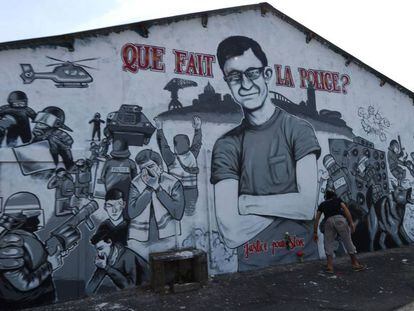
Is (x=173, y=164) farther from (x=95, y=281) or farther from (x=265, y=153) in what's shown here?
(x=95, y=281)

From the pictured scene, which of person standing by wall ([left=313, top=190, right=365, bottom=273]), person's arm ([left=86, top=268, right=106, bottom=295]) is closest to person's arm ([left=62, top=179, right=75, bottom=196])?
person's arm ([left=86, top=268, right=106, bottom=295])

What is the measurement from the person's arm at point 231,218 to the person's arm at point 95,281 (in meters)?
2.37

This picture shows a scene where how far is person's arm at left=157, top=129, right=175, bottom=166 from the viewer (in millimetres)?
7398

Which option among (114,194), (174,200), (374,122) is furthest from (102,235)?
(374,122)

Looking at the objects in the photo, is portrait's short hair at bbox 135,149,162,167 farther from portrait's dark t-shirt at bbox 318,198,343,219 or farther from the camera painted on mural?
portrait's dark t-shirt at bbox 318,198,343,219

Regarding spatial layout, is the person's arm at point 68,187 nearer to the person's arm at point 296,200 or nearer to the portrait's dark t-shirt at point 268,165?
the portrait's dark t-shirt at point 268,165

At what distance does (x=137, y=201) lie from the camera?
23.3 feet

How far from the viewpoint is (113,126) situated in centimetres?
700

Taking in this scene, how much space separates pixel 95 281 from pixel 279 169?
433 cm

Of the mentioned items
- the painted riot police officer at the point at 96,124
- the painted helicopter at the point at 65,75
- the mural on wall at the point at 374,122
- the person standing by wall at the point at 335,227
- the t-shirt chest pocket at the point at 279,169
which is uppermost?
the painted helicopter at the point at 65,75

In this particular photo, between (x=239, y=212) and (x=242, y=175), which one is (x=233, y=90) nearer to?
(x=242, y=175)

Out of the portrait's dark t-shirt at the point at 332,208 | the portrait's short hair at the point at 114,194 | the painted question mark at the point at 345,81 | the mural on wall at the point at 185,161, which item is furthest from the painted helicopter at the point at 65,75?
the painted question mark at the point at 345,81

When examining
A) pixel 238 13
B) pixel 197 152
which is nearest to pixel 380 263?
pixel 197 152

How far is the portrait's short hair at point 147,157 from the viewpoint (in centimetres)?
719
